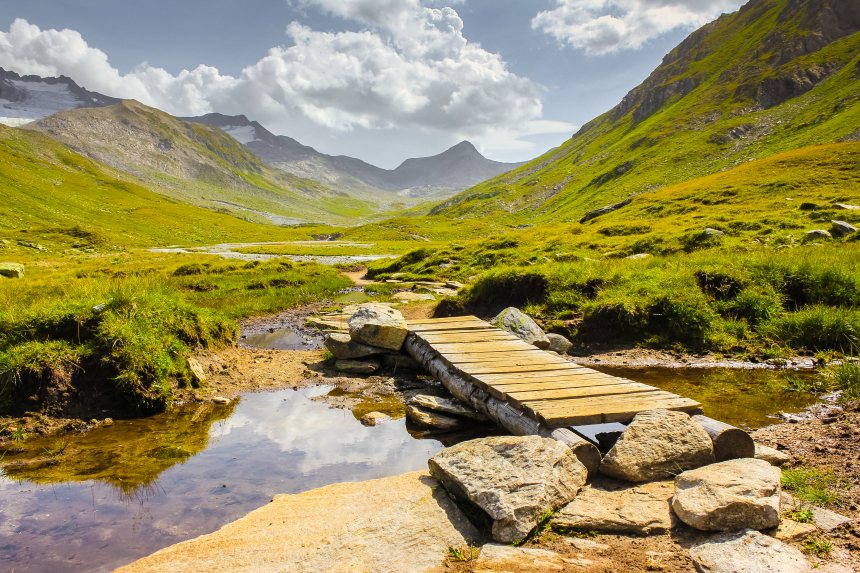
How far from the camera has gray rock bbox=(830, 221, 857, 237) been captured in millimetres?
24327

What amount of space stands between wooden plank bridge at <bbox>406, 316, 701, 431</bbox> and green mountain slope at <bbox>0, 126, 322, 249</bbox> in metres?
76.7

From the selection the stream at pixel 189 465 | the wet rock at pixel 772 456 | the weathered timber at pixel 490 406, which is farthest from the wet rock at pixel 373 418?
the wet rock at pixel 772 456

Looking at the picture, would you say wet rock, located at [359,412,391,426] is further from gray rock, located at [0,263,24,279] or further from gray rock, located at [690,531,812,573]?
gray rock, located at [0,263,24,279]

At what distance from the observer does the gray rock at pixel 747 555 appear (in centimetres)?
450

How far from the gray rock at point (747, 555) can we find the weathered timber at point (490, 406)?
197 centimetres

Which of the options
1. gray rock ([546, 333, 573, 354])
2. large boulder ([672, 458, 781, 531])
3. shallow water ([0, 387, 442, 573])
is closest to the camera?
large boulder ([672, 458, 781, 531])

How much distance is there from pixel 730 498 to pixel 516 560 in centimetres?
247

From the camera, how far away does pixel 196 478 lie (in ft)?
25.0

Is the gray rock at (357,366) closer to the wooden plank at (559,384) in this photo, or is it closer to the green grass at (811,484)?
the wooden plank at (559,384)

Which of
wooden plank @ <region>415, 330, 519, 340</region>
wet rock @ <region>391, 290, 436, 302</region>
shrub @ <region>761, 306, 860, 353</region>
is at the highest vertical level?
shrub @ <region>761, 306, 860, 353</region>

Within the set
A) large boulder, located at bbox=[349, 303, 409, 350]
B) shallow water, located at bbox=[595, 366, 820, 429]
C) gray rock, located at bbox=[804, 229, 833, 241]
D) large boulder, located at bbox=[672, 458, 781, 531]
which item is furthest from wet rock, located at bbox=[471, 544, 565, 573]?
gray rock, located at bbox=[804, 229, 833, 241]

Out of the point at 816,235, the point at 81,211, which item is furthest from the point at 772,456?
the point at 81,211

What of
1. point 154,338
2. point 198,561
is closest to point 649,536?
point 198,561

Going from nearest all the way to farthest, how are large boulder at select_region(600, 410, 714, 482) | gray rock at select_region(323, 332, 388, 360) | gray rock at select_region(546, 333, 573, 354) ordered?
large boulder at select_region(600, 410, 714, 482) < gray rock at select_region(323, 332, 388, 360) < gray rock at select_region(546, 333, 573, 354)
